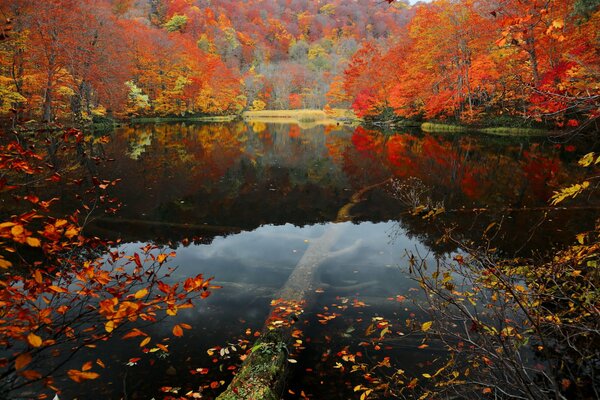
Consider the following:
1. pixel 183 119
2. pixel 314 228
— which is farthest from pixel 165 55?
pixel 314 228

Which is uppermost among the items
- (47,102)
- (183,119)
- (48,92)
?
(48,92)

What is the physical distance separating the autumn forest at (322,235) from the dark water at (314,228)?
0.18ft

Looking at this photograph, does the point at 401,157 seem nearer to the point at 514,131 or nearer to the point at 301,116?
the point at 514,131

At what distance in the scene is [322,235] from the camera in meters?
9.77

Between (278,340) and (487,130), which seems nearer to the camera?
(278,340)

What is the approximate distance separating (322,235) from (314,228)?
0.64 metres

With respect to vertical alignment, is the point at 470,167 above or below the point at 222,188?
above

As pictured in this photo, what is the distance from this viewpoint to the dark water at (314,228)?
477cm

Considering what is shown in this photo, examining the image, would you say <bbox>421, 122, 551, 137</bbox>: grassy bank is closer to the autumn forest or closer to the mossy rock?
the autumn forest

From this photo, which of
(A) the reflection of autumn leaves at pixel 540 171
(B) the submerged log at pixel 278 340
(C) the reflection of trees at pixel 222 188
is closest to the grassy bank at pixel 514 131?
(A) the reflection of autumn leaves at pixel 540 171

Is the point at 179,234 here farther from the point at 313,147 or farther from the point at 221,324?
the point at 313,147

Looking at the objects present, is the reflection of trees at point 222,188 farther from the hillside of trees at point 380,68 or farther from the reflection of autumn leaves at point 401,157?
the hillside of trees at point 380,68

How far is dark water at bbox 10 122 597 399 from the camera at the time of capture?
477 cm

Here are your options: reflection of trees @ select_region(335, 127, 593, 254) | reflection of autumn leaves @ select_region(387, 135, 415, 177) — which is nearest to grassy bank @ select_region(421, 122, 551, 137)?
reflection of trees @ select_region(335, 127, 593, 254)
